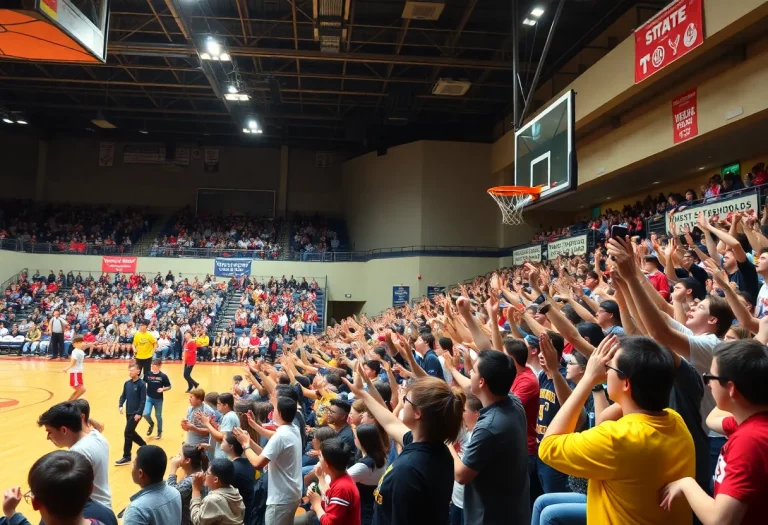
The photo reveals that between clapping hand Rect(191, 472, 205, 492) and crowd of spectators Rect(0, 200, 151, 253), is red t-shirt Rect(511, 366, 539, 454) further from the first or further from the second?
crowd of spectators Rect(0, 200, 151, 253)

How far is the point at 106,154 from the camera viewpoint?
96.5 ft

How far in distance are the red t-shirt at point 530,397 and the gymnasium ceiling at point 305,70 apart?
40.7ft

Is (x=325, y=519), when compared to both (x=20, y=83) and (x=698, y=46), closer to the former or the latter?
(x=698, y=46)

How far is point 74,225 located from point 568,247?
23758 millimetres

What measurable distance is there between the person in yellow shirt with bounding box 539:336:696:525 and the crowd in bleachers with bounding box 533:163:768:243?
21.9 feet

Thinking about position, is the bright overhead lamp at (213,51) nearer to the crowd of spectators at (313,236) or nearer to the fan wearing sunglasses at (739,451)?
the crowd of spectators at (313,236)

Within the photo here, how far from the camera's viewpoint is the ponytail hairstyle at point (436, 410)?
230cm

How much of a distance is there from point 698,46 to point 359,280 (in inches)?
676

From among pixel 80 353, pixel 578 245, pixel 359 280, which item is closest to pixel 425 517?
pixel 80 353

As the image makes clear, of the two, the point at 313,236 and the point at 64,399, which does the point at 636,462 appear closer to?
the point at 64,399

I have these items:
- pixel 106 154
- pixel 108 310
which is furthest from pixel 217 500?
pixel 106 154

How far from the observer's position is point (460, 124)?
79.8 feet

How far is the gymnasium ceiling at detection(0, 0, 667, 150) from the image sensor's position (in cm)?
1579

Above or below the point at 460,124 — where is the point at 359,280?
below
